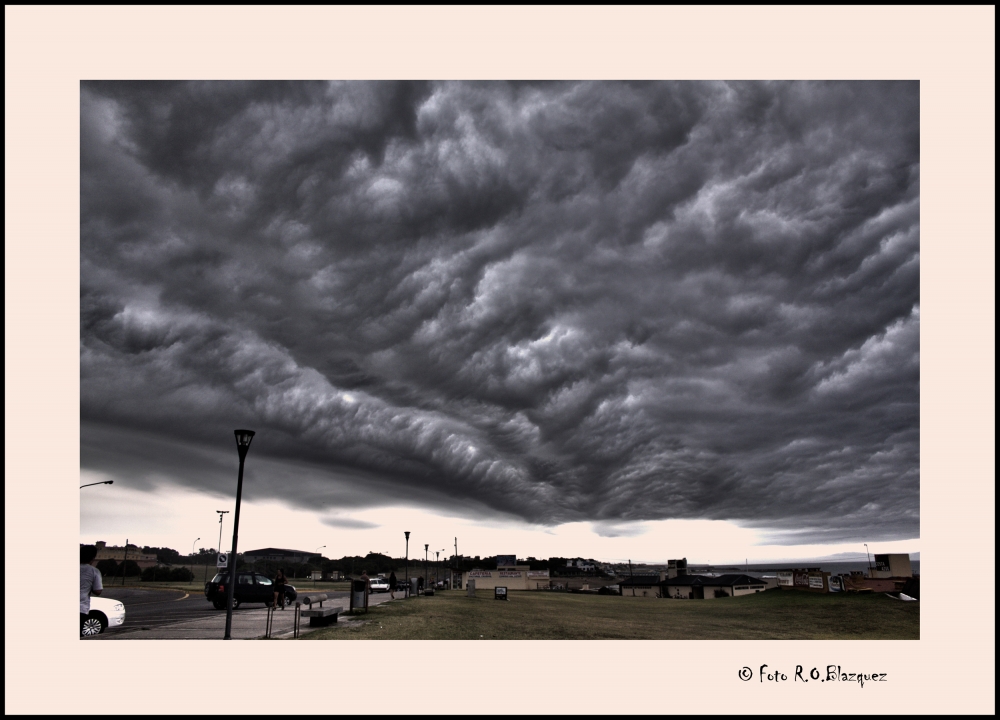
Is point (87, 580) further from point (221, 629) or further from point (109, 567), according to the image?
point (109, 567)

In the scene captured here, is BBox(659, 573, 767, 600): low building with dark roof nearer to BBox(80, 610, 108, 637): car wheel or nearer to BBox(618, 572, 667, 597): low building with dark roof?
BBox(618, 572, 667, 597): low building with dark roof

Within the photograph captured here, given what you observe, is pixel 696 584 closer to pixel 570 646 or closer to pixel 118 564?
pixel 570 646

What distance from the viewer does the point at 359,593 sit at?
975 inches

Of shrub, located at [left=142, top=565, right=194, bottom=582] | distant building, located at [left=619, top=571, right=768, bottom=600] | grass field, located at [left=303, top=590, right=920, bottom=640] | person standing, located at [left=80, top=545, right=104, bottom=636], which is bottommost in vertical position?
distant building, located at [left=619, top=571, right=768, bottom=600]

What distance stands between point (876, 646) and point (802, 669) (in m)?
3.78

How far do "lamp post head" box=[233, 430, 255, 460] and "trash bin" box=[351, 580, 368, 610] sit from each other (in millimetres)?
9680

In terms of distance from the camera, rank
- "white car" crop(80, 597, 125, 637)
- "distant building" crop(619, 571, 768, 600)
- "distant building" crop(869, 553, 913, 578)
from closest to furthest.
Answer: "white car" crop(80, 597, 125, 637)
"distant building" crop(869, 553, 913, 578)
"distant building" crop(619, 571, 768, 600)

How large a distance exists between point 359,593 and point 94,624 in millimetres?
10178

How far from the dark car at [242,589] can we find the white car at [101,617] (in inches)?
323

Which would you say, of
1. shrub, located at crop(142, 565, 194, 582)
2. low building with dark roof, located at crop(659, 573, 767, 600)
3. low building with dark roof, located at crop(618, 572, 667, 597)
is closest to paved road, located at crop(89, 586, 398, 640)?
shrub, located at crop(142, 565, 194, 582)

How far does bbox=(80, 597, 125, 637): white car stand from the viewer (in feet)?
53.0

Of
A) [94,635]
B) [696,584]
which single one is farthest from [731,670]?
→ [696,584]

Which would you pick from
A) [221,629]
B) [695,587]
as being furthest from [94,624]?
[695,587]

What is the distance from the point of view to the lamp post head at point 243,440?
17219 mm
